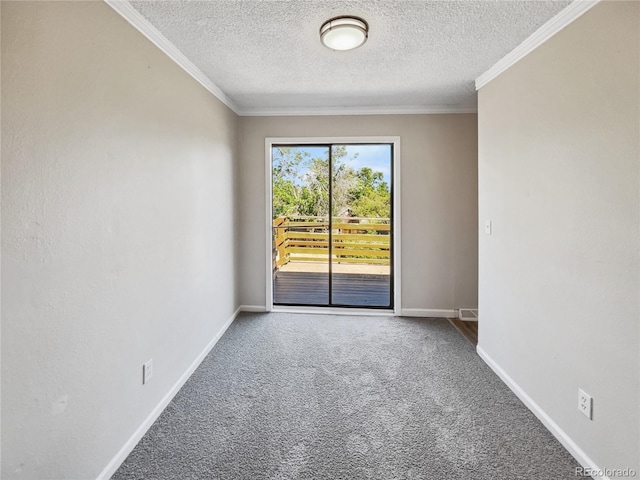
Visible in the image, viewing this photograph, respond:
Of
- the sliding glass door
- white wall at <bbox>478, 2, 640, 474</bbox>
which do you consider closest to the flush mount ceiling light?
white wall at <bbox>478, 2, 640, 474</bbox>

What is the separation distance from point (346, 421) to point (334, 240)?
235 centimetres

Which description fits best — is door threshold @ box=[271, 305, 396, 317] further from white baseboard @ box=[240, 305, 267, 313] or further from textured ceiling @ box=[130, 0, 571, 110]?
textured ceiling @ box=[130, 0, 571, 110]

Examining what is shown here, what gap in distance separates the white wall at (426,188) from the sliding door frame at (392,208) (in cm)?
6

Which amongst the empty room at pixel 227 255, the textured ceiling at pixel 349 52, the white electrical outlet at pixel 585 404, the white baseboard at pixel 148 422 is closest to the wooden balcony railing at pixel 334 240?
the empty room at pixel 227 255

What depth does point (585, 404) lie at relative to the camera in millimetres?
1555

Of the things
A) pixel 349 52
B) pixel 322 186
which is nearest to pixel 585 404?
pixel 349 52

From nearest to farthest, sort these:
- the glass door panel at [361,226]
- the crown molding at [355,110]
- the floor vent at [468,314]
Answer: the crown molding at [355,110] < the floor vent at [468,314] < the glass door panel at [361,226]

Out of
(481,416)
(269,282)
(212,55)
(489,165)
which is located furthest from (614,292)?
(269,282)

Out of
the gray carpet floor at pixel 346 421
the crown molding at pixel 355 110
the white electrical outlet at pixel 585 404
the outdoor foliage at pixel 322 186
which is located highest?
the crown molding at pixel 355 110

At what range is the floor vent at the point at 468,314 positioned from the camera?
11.4ft

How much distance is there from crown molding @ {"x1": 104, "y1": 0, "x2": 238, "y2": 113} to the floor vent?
3.48 m

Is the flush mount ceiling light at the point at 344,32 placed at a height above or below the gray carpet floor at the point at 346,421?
above

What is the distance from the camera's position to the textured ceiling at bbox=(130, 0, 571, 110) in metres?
1.66

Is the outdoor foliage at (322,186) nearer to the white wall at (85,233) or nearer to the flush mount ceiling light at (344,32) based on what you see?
the white wall at (85,233)
